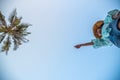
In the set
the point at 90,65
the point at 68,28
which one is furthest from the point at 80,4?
the point at 90,65

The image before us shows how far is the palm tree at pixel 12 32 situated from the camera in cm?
221

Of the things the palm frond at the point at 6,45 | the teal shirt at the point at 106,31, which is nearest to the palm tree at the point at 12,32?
the palm frond at the point at 6,45

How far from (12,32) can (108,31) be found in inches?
44.2

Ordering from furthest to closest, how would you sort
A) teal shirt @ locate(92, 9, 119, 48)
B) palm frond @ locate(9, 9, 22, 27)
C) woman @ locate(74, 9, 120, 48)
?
palm frond @ locate(9, 9, 22, 27)
teal shirt @ locate(92, 9, 119, 48)
woman @ locate(74, 9, 120, 48)

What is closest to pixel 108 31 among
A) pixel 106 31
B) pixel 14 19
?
pixel 106 31

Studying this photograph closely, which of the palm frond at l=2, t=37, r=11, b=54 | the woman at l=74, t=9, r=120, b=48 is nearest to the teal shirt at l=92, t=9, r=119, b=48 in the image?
the woman at l=74, t=9, r=120, b=48

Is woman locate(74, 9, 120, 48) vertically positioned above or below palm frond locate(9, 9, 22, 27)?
below

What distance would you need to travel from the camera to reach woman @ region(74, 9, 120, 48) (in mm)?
1578

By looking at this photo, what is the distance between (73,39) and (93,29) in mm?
274

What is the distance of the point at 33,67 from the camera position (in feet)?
7.63

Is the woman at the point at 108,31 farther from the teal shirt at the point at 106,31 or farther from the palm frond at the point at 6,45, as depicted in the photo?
the palm frond at the point at 6,45

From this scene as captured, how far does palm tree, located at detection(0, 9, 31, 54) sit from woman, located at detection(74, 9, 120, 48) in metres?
0.66

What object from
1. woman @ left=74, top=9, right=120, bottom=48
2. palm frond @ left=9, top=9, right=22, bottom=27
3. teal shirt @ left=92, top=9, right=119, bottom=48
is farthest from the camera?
palm frond @ left=9, top=9, right=22, bottom=27

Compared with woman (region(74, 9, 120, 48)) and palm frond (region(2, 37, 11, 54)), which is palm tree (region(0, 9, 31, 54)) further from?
woman (region(74, 9, 120, 48))
